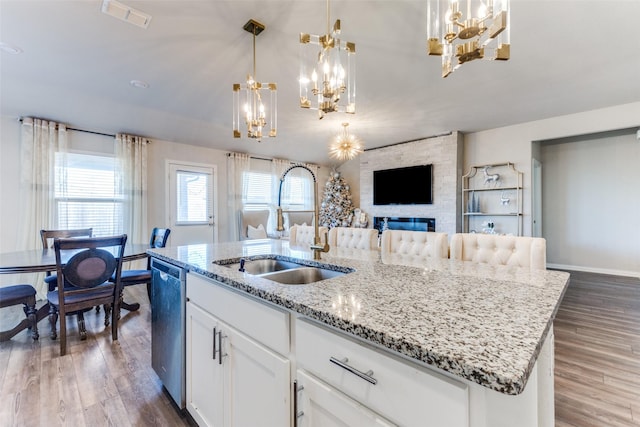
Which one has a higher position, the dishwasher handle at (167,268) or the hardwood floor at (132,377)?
the dishwasher handle at (167,268)

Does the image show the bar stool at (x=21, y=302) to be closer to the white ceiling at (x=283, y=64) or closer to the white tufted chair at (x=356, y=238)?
the white ceiling at (x=283, y=64)

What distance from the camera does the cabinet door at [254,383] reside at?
951 millimetres

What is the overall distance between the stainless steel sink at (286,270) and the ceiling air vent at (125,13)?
6.79 ft

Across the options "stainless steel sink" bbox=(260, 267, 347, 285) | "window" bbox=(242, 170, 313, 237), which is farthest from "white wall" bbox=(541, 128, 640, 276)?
"stainless steel sink" bbox=(260, 267, 347, 285)

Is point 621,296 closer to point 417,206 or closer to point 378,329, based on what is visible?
point 417,206

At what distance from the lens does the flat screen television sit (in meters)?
5.73

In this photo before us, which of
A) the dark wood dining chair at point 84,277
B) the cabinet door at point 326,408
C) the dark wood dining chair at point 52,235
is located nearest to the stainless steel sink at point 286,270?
the cabinet door at point 326,408

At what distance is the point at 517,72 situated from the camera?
10.4ft

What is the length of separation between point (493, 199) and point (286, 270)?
16.5 feet

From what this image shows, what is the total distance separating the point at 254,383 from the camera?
108 centimetres

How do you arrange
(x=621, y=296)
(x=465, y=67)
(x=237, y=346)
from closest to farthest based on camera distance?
1. (x=237, y=346)
2. (x=465, y=67)
3. (x=621, y=296)

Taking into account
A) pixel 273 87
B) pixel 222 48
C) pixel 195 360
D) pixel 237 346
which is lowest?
pixel 195 360

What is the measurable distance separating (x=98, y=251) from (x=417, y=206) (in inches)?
210

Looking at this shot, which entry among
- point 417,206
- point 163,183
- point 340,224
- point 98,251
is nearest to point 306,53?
point 98,251
